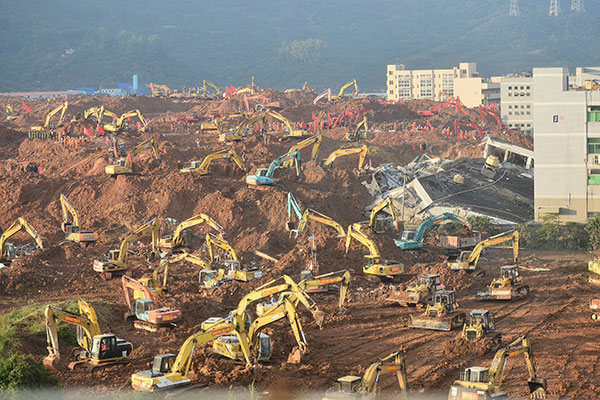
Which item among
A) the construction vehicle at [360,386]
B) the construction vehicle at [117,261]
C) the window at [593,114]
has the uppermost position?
the window at [593,114]

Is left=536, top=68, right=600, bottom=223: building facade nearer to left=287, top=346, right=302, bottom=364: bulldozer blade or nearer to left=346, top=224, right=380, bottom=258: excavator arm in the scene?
left=346, top=224, right=380, bottom=258: excavator arm

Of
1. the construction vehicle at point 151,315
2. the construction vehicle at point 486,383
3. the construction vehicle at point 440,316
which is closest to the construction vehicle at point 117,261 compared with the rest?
the construction vehicle at point 151,315

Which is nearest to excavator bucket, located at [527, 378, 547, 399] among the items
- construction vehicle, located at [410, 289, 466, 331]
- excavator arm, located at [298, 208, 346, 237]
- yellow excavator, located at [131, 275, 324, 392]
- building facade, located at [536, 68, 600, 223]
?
yellow excavator, located at [131, 275, 324, 392]

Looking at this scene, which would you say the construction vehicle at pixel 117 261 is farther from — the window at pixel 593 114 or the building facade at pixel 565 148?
the window at pixel 593 114

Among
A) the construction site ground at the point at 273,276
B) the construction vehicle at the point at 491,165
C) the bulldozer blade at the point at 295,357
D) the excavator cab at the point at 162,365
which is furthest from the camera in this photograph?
the construction vehicle at the point at 491,165

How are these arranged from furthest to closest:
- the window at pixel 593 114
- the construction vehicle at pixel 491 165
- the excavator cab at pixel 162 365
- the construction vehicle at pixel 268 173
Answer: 1. the construction vehicle at pixel 491 165
2. the construction vehicle at pixel 268 173
3. the window at pixel 593 114
4. the excavator cab at pixel 162 365

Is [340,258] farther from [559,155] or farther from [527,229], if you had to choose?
[559,155]
